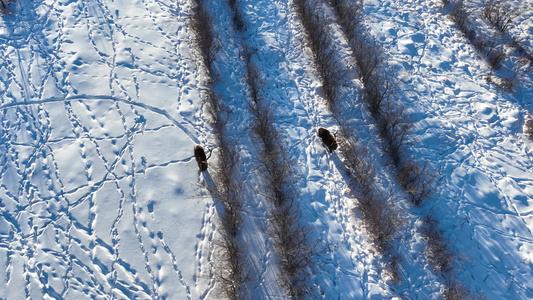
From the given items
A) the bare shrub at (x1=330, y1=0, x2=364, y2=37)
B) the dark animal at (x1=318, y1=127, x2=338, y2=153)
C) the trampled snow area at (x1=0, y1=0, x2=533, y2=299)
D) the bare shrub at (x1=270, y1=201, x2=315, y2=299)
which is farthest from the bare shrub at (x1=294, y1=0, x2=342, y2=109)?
the bare shrub at (x1=270, y1=201, x2=315, y2=299)

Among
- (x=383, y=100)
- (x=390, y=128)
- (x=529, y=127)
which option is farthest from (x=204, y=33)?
(x=529, y=127)

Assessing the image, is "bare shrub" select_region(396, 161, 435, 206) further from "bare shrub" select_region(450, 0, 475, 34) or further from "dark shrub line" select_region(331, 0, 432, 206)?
"bare shrub" select_region(450, 0, 475, 34)

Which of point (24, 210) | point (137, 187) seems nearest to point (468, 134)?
point (137, 187)

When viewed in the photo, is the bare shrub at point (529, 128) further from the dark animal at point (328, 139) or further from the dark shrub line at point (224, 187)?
the dark shrub line at point (224, 187)

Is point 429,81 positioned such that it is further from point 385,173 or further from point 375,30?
point 385,173

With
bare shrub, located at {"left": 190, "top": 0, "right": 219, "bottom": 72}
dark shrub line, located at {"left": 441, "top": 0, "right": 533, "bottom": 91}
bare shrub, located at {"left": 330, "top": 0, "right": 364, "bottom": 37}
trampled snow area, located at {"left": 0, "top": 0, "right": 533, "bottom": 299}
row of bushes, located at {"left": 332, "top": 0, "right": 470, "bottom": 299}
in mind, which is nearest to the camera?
trampled snow area, located at {"left": 0, "top": 0, "right": 533, "bottom": 299}
